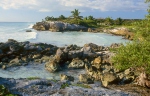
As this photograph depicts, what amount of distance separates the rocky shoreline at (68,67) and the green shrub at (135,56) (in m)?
1.89

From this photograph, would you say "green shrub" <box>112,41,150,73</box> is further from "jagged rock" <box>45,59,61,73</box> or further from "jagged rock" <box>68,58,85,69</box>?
"jagged rock" <box>45,59,61,73</box>

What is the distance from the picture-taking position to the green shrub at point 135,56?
21422mm

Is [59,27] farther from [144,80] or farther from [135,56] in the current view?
[135,56]

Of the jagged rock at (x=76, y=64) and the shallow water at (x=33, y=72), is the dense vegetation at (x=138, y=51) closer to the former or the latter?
the shallow water at (x=33, y=72)

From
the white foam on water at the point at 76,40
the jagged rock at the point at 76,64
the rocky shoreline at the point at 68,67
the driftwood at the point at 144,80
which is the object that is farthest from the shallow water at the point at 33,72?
the white foam on water at the point at 76,40

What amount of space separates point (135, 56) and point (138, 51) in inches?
46.8

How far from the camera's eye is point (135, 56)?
21.6m

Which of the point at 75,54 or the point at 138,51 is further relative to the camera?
the point at 75,54

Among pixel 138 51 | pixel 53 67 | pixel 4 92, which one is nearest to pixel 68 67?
pixel 53 67

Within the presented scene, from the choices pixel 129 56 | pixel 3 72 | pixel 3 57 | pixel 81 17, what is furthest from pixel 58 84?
pixel 81 17

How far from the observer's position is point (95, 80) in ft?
96.8

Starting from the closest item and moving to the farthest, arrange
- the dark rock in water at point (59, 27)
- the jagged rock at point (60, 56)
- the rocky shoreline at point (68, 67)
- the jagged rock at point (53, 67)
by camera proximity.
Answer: the rocky shoreline at point (68, 67) < the jagged rock at point (53, 67) < the jagged rock at point (60, 56) < the dark rock in water at point (59, 27)

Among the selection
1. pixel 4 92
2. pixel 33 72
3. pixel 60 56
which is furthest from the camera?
pixel 60 56

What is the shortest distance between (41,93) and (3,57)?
2765 cm
